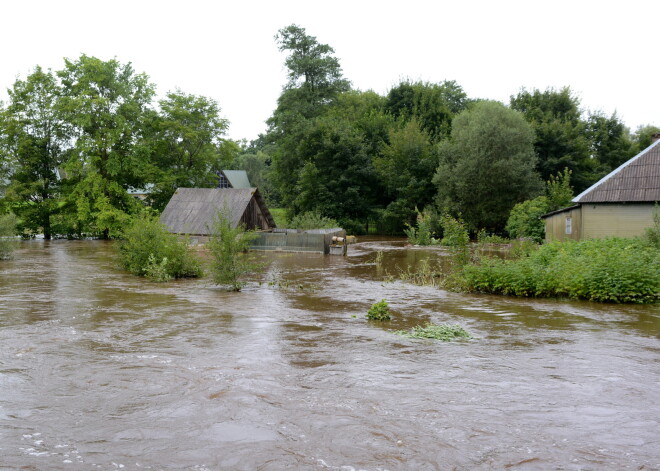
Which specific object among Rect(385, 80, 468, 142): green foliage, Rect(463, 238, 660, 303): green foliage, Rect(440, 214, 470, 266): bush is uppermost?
Rect(385, 80, 468, 142): green foliage

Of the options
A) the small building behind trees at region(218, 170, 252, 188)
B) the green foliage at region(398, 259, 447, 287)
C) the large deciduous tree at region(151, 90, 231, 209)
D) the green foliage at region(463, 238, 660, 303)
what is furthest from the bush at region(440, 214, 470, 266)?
the small building behind trees at region(218, 170, 252, 188)

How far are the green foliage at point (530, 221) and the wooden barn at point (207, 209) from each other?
1483 cm

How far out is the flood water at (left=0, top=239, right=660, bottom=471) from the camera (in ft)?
18.1

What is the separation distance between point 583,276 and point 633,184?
462 inches

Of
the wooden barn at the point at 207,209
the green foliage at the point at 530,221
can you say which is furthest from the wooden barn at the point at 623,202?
the wooden barn at the point at 207,209

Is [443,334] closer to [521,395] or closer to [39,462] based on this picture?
[521,395]

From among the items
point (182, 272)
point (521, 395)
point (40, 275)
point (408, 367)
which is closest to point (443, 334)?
point (408, 367)

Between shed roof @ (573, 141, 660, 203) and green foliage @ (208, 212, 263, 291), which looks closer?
green foliage @ (208, 212, 263, 291)

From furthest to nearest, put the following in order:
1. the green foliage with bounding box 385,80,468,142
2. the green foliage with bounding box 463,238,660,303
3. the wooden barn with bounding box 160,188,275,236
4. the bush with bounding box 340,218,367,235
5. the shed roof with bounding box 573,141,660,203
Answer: the green foliage with bounding box 385,80,468,142, the bush with bounding box 340,218,367,235, the wooden barn with bounding box 160,188,275,236, the shed roof with bounding box 573,141,660,203, the green foliage with bounding box 463,238,660,303

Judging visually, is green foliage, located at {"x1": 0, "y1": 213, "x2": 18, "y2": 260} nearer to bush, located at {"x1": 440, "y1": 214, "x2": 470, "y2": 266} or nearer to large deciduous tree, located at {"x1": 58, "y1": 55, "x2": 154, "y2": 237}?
large deciduous tree, located at {"x1": 58, "y1": 55, "x2": 154, "y2": 237}

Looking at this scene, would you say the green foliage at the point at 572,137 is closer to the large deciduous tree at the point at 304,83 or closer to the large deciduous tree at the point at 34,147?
the large deciduous tree at the point at 304,83

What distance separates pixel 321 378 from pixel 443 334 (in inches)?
136

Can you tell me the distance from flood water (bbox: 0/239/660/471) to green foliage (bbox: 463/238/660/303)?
24.2 inches

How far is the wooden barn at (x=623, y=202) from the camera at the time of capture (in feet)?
77.2
